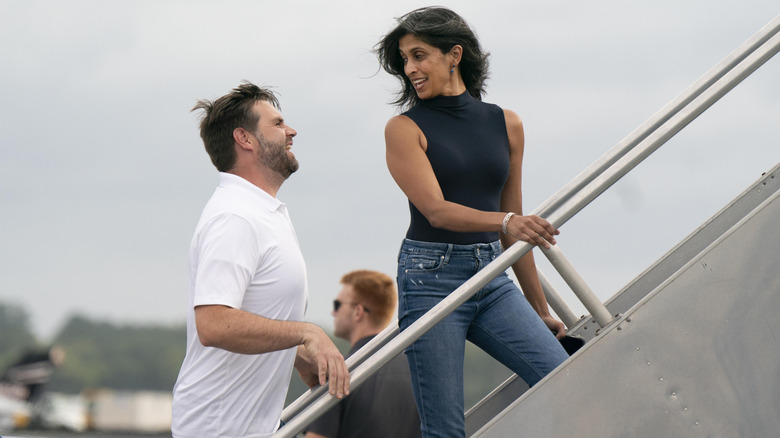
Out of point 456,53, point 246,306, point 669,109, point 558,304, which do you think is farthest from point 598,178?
point 246,306

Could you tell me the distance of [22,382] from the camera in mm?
46875

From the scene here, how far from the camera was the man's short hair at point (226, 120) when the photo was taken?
8.92 ft

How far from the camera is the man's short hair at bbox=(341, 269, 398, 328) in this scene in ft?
13.7

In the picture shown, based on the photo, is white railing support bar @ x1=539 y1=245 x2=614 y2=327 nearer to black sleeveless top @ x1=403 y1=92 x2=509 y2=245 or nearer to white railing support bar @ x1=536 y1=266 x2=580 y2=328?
black sleeveless top @ x1=403 y1=92 x2=509 y2=245

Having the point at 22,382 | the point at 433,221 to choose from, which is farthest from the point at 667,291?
the point at 22,382

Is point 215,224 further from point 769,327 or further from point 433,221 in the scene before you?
point 769,327

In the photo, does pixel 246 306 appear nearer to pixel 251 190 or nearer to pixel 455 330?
pixel 251 190

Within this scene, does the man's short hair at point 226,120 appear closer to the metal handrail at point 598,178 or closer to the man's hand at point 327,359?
the man's hand at point 327,359

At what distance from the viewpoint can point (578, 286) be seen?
8.54 ft

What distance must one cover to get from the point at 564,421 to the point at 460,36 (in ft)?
3.98

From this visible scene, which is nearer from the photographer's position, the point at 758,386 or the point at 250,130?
the point at 758,386

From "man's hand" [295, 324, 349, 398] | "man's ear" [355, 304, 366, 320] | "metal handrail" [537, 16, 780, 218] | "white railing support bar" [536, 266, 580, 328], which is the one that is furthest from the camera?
"man's ear" [355, 304, 366, 320]

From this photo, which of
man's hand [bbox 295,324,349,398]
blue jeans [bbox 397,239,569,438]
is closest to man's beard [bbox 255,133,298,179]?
blue jeans [bbox 397,239,569,438]

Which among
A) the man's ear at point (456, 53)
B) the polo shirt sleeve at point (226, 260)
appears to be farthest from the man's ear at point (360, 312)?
the polo shirt sleeve at point (226, 260)
